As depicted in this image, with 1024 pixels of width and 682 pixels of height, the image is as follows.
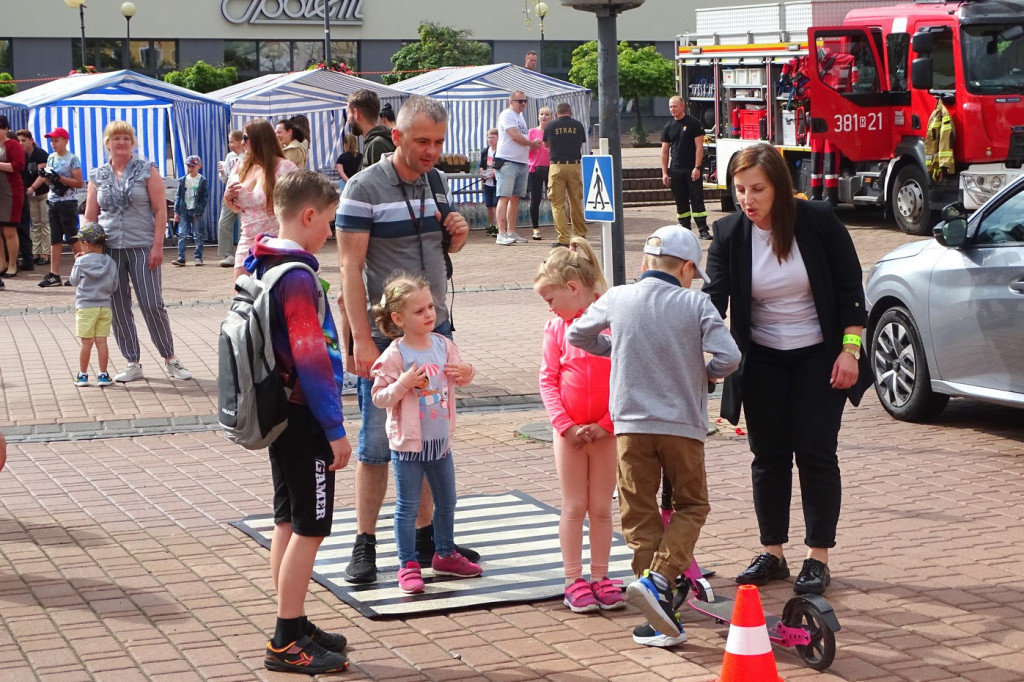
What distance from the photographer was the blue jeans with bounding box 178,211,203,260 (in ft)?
66.9

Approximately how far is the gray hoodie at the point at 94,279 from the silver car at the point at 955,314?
5552 millimetres

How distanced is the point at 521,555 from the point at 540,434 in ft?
8.83

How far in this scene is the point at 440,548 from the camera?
5.95 meters

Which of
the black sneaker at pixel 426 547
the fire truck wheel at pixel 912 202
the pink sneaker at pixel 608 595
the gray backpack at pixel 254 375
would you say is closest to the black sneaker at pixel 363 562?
the black sneaker at pixel 426 547

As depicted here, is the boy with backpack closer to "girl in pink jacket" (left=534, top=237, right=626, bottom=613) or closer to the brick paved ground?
the brick paved ground

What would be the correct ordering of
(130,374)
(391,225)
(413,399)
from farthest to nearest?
(130,374) → (391,225) → (413,399)

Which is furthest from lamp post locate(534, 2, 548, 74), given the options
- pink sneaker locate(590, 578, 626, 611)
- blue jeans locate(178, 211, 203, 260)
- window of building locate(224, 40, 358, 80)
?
pink sneaker locate(590, 578, 626, 611)

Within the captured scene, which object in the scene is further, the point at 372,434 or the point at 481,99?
the point at 481,99

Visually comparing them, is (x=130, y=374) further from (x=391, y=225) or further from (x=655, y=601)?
(x=655, y=601)

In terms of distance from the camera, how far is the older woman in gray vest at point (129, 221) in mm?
10711

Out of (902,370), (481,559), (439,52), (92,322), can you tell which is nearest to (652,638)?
(481,559)

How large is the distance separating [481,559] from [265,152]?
4.49 meters

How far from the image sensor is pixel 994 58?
19859mm

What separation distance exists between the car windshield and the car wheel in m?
11.7
